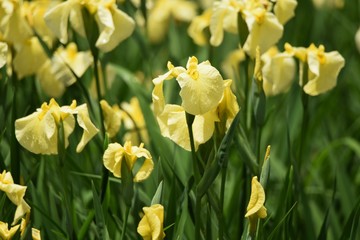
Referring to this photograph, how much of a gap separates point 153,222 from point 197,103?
0.17 meters

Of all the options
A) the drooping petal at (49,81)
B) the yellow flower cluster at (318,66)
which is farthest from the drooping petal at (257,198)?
the drooping petal at (49,81)

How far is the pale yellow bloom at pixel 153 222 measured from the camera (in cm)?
112

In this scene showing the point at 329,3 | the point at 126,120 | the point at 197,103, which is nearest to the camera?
the point at 197,103

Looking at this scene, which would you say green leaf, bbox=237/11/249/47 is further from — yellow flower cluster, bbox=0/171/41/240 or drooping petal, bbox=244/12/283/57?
yellow flower cluster, bbox=0/171/41/240

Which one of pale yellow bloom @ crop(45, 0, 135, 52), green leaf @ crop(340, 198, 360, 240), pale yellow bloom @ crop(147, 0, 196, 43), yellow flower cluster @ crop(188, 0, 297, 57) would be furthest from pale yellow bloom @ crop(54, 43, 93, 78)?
pale yellow bloom @ crop(147, 0, 196, 43)

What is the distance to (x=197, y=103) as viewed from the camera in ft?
3.55

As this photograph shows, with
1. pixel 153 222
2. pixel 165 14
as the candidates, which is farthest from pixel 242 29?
pixel 165 14

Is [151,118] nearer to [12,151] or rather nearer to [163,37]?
[12,151]

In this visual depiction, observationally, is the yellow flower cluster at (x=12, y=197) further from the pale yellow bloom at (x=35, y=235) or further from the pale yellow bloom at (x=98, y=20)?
the pale yellow bloom at (x=98, y=20)

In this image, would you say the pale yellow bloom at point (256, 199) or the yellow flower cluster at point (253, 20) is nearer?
the pale yellow bloom at point (256, 199)

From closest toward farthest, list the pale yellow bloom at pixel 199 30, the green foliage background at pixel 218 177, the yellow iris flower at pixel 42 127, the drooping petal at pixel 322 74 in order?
the yellow iris flower at pixel 42 127, the green foliage background at pixel 218 177, the drooping petal at pixel 322 74, the pale yellow bloom at pixel 199 30

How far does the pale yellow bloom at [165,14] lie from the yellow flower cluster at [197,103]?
59.8 inches

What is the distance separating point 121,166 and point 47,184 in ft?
1.35

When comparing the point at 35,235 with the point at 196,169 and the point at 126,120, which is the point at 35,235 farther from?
the point at 126,120
